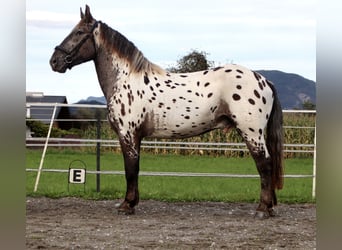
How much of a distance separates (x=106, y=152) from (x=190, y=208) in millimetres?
6917

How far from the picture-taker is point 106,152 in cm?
1212

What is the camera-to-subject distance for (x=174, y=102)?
4848mm

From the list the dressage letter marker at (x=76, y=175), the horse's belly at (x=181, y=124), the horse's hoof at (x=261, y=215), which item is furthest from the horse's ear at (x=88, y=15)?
the horse's hoof at (x=261, y=215)

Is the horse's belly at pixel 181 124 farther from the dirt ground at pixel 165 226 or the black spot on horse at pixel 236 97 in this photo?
the dirt ground at pixel 165 226

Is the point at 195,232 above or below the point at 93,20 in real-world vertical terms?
below

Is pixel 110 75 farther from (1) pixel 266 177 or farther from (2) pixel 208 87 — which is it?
(1) pixel 266 177

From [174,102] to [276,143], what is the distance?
3.57ft

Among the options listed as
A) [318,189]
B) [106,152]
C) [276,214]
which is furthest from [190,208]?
[106,152]

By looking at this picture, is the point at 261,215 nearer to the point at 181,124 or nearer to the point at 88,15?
the point at 181,124

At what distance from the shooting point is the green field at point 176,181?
6255 mm

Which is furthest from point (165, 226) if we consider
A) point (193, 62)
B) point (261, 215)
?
point (193, 62)

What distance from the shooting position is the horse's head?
4977mm

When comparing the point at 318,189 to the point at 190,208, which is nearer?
the point at 318,189

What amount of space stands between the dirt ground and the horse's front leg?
0.11 meters
